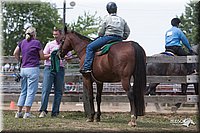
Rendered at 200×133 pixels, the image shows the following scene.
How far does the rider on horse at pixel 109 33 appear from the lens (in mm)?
7836

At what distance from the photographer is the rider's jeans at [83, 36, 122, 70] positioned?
782 centimetres

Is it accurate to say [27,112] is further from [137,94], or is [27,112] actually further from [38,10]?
[38,10]

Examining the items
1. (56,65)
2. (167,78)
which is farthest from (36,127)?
(167,78)

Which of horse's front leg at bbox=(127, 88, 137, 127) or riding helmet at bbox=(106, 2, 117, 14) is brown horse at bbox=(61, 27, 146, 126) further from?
riding helmet at bbox=(106, 2, 117, 14)

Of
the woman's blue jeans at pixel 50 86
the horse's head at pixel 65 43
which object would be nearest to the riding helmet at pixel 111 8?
the horse's head at pixel 65 43

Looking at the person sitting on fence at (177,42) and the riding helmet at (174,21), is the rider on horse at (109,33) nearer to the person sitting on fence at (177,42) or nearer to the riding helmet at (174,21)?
the person sitting on fence at (177,42)

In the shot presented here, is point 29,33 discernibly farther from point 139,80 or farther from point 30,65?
point 139,80

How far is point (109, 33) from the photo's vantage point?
7.86 meters

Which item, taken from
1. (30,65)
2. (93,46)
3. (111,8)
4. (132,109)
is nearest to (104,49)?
(93,46)

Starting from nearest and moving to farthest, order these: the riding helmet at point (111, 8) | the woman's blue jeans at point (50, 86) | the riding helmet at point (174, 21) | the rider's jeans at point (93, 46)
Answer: the rider's jeans at point (93, 46) < the riding helmet at point (111, 8) < the woman's blue jeans at point (50, 86) < the riding helmet at point (174, 21)

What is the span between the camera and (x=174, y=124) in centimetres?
779

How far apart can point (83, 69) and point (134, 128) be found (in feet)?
6.18

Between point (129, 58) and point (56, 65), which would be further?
point (56, 65)

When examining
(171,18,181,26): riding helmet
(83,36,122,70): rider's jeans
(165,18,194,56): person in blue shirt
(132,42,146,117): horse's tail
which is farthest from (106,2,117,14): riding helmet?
(171,18,181,26): riding helmet
